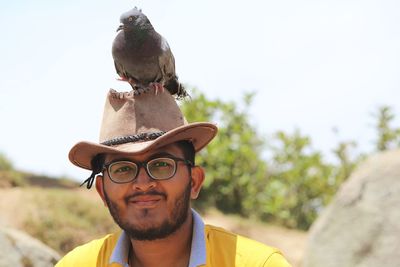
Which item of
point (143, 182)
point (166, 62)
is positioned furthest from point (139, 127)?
point (166, 62)

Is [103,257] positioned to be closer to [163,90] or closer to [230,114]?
[163,90]

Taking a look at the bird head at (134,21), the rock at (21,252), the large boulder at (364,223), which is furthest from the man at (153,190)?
the large boulder at (364,223)

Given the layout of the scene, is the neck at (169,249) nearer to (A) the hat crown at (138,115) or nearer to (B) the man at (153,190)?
(B) the man at (153,190)

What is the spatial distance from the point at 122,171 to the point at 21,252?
3328 millimetres

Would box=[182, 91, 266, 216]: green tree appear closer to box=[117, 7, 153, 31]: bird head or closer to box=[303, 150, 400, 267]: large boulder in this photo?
box=[303, 150, 400, 267]: large boulder

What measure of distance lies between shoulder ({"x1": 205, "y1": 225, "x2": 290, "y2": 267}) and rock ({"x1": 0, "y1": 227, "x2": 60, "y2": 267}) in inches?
127

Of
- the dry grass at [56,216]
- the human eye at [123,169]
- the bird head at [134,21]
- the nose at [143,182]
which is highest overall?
the bird head at [134,21]

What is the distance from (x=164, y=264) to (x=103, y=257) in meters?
0.28

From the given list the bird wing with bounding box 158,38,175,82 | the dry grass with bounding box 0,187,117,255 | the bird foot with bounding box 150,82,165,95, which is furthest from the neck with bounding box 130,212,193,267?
the dry grass with bounding box 0,187,117,255

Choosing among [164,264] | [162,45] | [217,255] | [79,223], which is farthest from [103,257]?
[79,223]

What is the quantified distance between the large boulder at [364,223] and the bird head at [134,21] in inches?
153

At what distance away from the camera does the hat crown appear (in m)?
2.80

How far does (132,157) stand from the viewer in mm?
2668

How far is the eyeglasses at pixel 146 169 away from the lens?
2.66m
